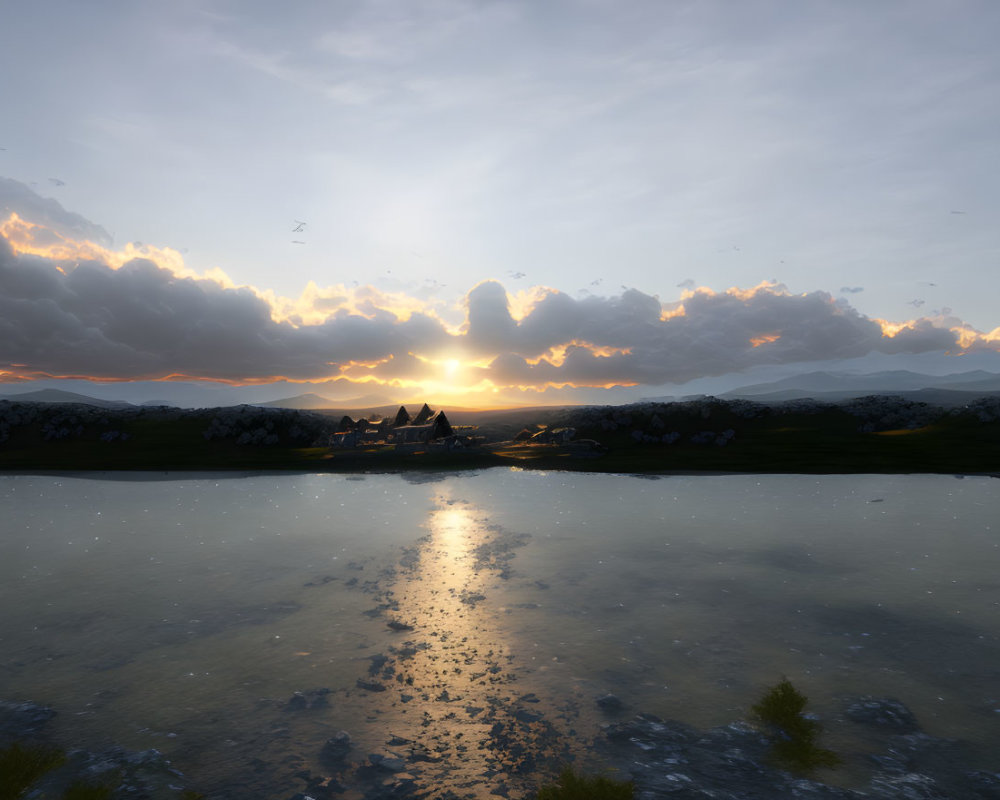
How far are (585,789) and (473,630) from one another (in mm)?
5849

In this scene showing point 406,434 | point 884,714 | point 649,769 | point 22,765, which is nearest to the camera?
point 649,769

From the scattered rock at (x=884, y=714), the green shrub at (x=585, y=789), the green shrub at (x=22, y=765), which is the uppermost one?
the green shrub at (x=22, y=765)

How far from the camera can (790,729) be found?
8.67 metres

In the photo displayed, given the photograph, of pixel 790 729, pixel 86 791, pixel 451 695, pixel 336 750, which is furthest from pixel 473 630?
pixel 86 791

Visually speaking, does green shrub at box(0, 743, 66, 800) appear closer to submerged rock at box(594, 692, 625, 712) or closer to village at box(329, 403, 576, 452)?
submerged rock at box(594, 692, 625, 712)

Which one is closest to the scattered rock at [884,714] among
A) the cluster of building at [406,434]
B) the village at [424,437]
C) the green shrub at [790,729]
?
the green shrub at [790,729]

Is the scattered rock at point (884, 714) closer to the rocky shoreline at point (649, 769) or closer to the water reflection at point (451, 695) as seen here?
the rocky shoreline at point (649, 769)

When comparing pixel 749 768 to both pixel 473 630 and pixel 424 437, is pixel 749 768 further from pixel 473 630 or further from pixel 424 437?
pixel 424 437

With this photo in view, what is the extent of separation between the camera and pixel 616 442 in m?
64.7

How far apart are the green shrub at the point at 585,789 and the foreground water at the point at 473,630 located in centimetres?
32

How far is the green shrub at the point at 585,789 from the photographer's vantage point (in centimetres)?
716

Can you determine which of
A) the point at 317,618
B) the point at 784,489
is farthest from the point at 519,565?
the point at 784,489

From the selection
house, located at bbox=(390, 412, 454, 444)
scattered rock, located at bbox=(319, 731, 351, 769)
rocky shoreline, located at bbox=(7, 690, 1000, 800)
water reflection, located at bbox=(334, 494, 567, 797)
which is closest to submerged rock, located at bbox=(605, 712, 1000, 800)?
rocky shoreline, located at bbox=(7, 690, 1000, 800)

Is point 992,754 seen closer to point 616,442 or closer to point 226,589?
point 226,589
